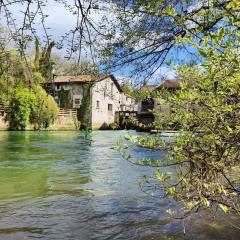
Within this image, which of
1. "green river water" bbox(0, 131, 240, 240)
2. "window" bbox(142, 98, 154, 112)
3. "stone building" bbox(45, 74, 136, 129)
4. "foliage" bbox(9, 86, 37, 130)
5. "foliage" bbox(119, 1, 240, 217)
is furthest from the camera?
"foliage" bbox(9, 86, 37, 130)

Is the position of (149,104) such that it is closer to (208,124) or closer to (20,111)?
(208,124)

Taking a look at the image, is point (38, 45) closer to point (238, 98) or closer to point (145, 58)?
point (238, 98)

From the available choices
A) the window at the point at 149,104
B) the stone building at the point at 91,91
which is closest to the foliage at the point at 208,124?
the stone building at the point at 91,91

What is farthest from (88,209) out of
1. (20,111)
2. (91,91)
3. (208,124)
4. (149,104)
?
(20,111)

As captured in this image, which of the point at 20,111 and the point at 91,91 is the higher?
the point at 20,111

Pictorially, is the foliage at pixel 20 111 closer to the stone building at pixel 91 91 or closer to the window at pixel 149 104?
the stone building at pixel 91 91

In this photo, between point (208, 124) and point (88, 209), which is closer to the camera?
point (208, 124)

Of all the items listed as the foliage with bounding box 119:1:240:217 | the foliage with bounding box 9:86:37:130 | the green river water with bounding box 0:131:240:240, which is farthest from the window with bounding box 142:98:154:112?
the foliage with bounding box 9:86:37:130

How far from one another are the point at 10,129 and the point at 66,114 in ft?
26.2

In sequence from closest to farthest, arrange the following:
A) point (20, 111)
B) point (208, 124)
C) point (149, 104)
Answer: point (208, 124), point (149, 104), point (20, 111)

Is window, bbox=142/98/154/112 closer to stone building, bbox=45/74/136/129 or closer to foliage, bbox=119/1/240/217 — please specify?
stone building, bbox=45/74/136/129

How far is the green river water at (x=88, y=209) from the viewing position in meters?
6.38

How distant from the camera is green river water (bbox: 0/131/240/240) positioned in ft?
20.9

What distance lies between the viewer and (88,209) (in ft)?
26.2
